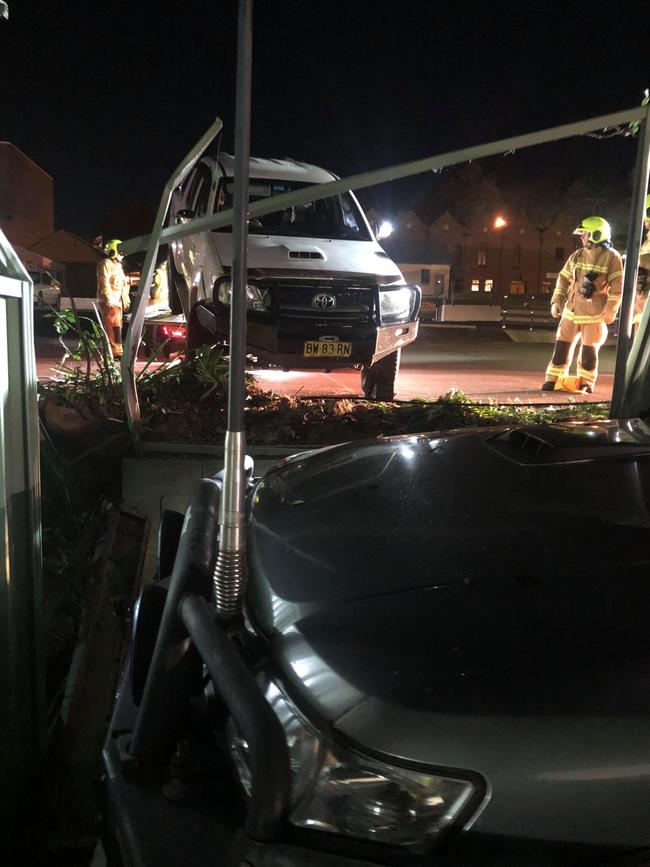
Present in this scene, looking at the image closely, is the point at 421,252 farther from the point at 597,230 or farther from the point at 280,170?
the point at 280,170

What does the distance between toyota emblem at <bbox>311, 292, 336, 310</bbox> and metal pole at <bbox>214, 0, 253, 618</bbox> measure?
13.1 feet

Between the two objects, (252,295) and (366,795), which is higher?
(252,295)

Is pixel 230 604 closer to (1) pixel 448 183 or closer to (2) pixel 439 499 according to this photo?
(2) pixel 439 499

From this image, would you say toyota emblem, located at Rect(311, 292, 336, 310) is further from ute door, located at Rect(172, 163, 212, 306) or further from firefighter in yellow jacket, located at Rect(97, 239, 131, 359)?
firefighter in yellow jacket, located at Rect(97, 239, 131, 359)

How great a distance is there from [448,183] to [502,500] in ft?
155

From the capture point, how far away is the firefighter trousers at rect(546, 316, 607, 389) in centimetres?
762

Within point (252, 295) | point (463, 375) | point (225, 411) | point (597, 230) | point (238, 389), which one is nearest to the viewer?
point (238, 389)

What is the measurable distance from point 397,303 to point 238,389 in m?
4.64

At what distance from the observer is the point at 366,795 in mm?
1309

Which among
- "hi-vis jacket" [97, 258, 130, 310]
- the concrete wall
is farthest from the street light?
"hi-vis jacket" [97, 258, 130, 310]

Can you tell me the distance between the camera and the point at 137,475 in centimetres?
431

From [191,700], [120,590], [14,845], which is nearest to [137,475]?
[120,590]

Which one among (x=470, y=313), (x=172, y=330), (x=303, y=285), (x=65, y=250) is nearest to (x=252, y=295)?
(x=303, y=285)

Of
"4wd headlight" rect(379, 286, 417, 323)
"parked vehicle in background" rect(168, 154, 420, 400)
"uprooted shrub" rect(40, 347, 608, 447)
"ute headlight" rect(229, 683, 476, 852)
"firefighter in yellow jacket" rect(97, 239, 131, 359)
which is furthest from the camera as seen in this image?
"firefighter in yellow jacket" rect(97, 239, 131, 359)
